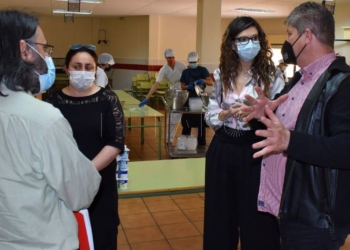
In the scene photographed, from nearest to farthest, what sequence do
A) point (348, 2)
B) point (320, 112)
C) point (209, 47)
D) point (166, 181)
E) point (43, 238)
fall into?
point (43, 238) → point (320, 112) → point (166, 181) → point (209, 47) → point (348, 2)

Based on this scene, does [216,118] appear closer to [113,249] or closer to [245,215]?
[245,215]

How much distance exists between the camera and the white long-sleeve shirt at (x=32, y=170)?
101cm

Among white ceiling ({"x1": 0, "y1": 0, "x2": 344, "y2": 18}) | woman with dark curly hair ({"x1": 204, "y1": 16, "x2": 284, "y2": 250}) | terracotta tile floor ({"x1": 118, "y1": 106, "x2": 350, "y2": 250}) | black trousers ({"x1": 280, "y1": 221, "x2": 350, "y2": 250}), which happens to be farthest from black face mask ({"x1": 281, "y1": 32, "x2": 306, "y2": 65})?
white ceiling ({"x1": 0, "y1": 0, "x2": 344, "y2": 18})

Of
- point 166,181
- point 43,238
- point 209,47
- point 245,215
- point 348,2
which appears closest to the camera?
point 43,238

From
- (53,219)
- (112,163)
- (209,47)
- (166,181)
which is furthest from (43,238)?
(209,47)

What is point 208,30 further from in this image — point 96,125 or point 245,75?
point 96,125

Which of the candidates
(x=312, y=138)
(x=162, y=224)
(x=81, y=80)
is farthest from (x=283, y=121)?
(x=162, y=224)

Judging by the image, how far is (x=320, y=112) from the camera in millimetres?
1289

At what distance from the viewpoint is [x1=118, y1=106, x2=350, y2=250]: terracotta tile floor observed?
9.45 feet

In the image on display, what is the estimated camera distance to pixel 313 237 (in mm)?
1340

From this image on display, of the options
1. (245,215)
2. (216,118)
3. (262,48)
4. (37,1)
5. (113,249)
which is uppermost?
(37,1)

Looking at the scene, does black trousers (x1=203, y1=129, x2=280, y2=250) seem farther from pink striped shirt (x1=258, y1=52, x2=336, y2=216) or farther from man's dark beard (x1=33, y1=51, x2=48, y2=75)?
man's dark beard (x1=33, y1=51, x2=48, y2=75)

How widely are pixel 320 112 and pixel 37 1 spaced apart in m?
8.74

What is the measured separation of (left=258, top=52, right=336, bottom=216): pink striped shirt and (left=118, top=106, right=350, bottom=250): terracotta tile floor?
1.42 meters
